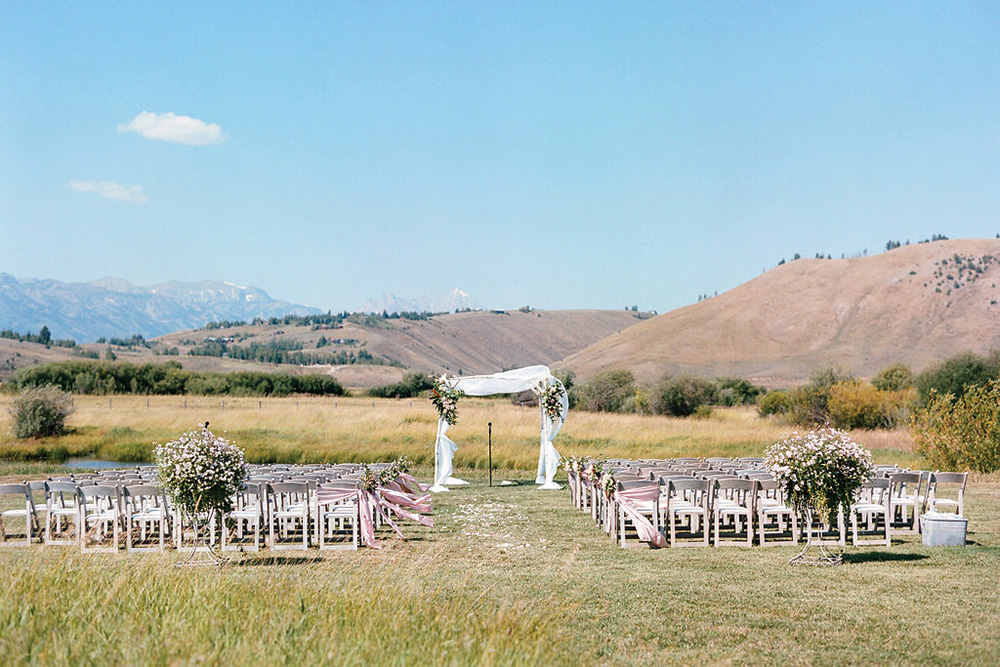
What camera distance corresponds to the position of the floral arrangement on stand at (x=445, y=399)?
852 inches

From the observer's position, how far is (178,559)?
10133 millimetres

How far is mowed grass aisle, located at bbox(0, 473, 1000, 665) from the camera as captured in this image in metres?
5.06

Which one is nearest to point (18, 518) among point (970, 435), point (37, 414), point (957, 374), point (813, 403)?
point (37, 414)

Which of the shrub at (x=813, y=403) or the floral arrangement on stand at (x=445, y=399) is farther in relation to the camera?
the shrub at (x=813, y=403)

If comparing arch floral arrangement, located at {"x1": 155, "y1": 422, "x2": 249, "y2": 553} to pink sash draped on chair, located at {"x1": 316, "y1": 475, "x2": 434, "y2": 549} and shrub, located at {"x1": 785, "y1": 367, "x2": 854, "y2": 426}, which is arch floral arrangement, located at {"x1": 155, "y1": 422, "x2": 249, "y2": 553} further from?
shrub, located at {"x1": 785, "y1": 367, "x2": 854, "y2": 426}

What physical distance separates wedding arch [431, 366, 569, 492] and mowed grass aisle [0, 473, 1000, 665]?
33.0ft

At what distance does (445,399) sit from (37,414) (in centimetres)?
1922

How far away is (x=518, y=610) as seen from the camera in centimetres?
601

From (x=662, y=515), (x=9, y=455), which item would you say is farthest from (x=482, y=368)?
(x=662, y=515)

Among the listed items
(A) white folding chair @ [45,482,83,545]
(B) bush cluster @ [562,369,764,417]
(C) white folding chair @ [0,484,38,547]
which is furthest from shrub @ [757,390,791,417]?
(A) white folding chair @ [45,482,83,545]

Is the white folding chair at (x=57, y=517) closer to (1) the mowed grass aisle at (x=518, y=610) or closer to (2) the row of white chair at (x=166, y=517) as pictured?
(2) the row of white chair at (x=166, y=517)

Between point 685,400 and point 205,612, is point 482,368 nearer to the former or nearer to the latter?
point 685,400

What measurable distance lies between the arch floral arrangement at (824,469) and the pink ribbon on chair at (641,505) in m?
2.02

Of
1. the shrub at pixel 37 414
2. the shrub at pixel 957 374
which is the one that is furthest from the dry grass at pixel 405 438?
the shrub at pixel 957 374
